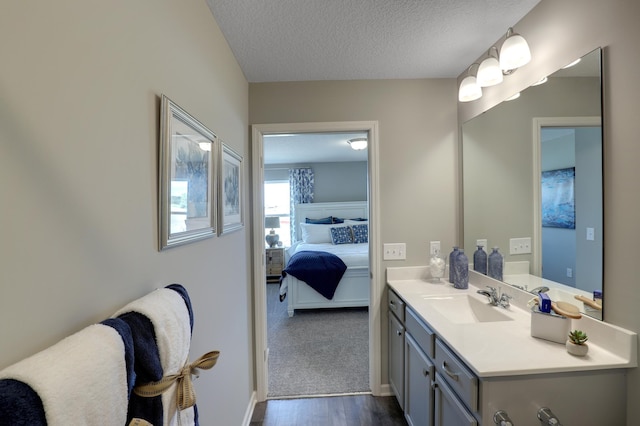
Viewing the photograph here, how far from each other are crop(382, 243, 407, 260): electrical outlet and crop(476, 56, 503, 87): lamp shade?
1.21 m

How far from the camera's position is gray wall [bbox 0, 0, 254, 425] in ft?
1.53

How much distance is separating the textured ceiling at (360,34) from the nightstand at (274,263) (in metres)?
4.14

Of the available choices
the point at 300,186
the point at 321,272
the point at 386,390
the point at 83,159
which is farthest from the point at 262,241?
the point at 300,186

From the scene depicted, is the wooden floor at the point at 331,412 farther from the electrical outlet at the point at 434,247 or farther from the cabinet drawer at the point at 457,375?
the electrical outlet at the point at 434,247

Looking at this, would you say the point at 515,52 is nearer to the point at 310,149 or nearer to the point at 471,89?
the point at 471,89

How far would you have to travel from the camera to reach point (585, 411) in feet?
3.38

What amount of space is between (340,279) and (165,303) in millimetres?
3270

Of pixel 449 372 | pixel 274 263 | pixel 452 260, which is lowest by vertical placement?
pixel 274 263

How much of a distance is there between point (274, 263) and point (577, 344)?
515 cm

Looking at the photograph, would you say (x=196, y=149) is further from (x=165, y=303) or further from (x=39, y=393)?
(x=39, y=393)

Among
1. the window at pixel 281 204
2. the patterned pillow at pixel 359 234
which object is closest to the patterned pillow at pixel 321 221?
the window at pixel 281 204

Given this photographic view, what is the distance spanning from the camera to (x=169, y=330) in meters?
0.68

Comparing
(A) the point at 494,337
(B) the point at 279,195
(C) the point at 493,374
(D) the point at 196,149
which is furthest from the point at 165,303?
(B) the point at 279,195

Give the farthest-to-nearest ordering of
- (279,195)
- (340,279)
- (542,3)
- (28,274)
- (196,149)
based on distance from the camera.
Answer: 1. (279,195)
2. (340,279)
3. (542,3)
4. (196,149)
5. (28,274)
